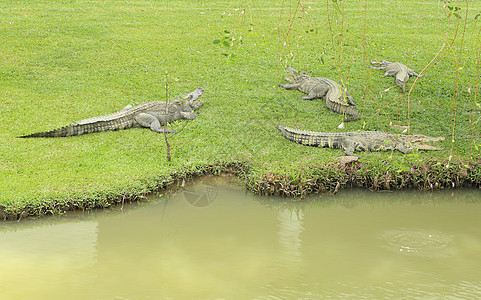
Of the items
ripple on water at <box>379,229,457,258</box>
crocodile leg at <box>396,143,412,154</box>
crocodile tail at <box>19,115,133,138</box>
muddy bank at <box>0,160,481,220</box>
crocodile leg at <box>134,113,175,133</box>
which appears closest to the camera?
ripple on water at <box>379,229,457,258</box>

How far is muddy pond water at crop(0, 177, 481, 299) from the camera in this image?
508cm

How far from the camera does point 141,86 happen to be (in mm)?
11664

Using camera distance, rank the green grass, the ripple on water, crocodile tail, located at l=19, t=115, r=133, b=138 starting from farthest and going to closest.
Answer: crocodile tail, located at l=19, t=115, r=133, b=138, the green grass, the ripple on water

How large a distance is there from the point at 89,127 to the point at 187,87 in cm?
307

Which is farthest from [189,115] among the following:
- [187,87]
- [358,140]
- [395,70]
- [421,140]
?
[395,70]

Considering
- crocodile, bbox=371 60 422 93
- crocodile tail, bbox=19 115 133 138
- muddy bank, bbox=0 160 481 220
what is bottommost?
muddy bank, bbox=0 160 481 220

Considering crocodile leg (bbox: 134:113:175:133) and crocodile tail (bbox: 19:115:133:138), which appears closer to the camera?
crocodile tail (bbox: 19:115:133:138)

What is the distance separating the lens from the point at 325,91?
11.3m

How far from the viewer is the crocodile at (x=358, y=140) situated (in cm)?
861

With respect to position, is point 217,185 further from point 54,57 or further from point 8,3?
point 8,3

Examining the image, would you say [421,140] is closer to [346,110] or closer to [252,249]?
[346,110]

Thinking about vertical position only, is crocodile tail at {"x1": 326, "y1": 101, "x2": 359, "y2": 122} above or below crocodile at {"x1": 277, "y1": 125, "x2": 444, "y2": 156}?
above

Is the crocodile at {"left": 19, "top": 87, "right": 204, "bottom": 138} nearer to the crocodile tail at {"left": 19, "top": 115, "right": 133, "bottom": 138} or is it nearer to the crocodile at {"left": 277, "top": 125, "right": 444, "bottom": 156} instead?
the crocodile tail at {"left": 19, "top": 115, "right": 133, "bottom": 138}

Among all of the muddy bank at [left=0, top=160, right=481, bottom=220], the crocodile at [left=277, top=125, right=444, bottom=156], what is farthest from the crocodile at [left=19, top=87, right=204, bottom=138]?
the crocodile at [left=277, top=125, right=444, bottom=156]
